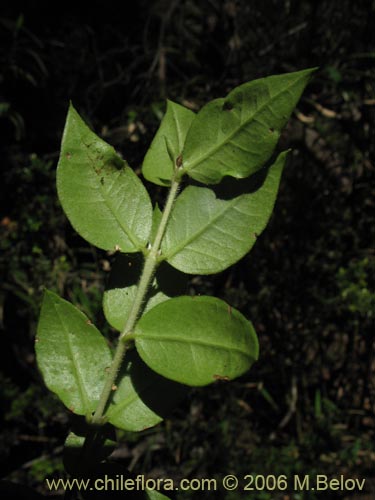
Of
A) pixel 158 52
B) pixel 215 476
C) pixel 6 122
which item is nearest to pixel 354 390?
pixel 215 476

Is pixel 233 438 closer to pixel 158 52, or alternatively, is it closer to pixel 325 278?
pixel 325 278

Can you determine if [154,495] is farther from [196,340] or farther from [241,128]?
[241,128]

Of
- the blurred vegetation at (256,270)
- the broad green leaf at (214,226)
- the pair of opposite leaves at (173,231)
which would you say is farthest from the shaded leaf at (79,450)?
the blurred vegetation at (256,270)

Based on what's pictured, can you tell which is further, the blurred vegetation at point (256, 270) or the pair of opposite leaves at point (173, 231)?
the blurred vegetation at point (256, 270)

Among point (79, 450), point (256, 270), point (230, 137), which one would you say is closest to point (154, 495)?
point (79, 450)

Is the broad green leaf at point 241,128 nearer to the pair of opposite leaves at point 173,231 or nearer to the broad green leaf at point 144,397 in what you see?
the pair of opposite leaves at point 173,231

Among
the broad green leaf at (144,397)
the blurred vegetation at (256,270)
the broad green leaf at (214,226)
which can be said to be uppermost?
the broad green leaf at (214,226)
